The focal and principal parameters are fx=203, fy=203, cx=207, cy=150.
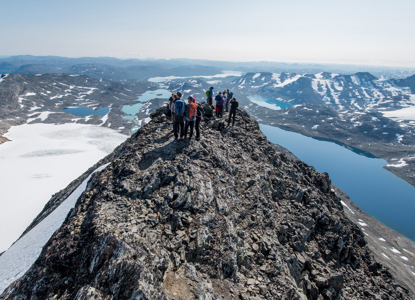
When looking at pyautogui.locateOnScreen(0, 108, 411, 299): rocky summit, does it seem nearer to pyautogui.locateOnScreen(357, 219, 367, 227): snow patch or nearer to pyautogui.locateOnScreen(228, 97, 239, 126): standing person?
pyautogui.locateOnScreen(228, 97, 239, 126): standing person

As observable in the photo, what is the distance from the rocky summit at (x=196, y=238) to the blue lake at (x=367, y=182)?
306 feet

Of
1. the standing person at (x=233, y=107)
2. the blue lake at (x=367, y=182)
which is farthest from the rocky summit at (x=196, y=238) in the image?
the blue lake at (x=367, y=182)

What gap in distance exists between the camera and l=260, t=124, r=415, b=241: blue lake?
89.7 metres

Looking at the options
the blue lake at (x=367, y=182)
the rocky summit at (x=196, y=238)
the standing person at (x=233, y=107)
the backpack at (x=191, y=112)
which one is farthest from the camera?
the blue lake at (x=367, y=182)

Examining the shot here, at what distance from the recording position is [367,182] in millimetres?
120188

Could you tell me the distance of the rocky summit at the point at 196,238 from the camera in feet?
26.2

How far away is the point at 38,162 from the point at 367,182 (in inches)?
6722

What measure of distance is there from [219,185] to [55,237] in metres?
9.62

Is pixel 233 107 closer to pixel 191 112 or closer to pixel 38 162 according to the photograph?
pixel 191 112

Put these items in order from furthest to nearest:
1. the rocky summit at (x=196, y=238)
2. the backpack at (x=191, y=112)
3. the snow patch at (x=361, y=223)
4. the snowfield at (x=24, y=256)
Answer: the snow patch at (x=361, y=223), the backpack at (x=191, y=112), the snowfield at (x=24, y=256), the rocky summit at (x=196, y=238)

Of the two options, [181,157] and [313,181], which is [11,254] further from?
[313,181]

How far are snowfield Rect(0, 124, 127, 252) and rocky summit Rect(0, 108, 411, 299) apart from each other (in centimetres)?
4617

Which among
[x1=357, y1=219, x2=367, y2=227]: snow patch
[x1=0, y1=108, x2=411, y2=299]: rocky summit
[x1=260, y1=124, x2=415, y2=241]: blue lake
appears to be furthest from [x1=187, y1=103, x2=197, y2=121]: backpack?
[x1=260, y1=124, x2=415, y2=241]: blue lake

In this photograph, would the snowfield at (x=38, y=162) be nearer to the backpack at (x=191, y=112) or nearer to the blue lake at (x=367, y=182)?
the backpack at (x=191, y=112)
